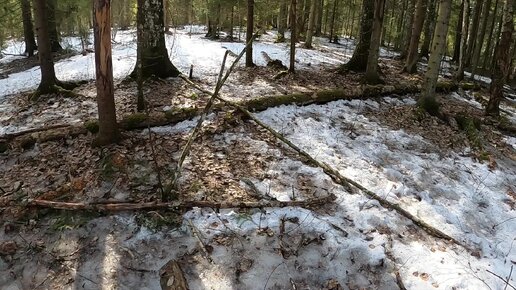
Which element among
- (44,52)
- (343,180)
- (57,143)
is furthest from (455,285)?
(44,52)

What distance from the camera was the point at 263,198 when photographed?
18.3ft

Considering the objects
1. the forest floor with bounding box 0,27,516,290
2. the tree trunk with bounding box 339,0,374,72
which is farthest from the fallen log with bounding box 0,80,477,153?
the tree trunk with bounding box 339,0,374,72

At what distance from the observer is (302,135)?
7.55 metres

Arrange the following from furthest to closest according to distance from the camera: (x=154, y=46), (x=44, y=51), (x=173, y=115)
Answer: (x=154, y=46), (x=44, y=51), (x=173, y=115)

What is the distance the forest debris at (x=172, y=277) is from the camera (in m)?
4.21

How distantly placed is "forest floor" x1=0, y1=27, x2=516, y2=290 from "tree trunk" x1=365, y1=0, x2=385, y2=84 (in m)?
2.36

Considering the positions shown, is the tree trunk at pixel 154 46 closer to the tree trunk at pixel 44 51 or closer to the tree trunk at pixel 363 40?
the tree trunk at pixel 44 51

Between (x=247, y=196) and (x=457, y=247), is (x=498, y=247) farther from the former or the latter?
(x=247, y=196)

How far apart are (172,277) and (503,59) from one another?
10593 millimetres

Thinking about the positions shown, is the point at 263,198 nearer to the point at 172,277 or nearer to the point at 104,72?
the point at 172,277

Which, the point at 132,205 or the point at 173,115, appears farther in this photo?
the point at 173,115

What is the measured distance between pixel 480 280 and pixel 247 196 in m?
3.21

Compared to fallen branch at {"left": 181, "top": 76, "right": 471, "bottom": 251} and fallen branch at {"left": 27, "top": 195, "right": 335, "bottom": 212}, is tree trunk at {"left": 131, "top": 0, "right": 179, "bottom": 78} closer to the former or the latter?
fallen branch at {"left": 181, "top": 76, "right": 471, "bottom": 251}

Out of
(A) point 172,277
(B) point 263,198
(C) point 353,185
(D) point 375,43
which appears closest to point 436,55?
(D) point 375,43
